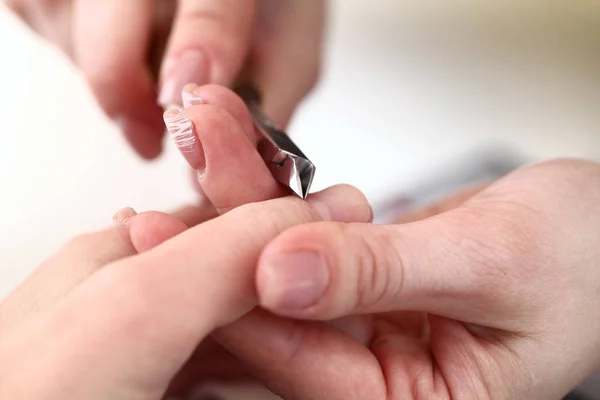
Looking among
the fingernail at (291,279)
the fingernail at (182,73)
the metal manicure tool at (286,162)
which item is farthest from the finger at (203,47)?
the fingernail at (291,279)

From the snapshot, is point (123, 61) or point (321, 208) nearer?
point (321, 208)

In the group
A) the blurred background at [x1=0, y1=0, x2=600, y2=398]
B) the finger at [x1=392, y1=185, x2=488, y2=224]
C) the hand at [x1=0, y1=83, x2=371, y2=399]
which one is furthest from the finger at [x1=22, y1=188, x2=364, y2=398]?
the finger at [x1=392, y1=185, x2=488, y2=224]

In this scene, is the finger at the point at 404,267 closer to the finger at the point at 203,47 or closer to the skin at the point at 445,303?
the skin at the point at 445,303

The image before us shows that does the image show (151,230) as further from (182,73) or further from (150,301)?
(182,73)

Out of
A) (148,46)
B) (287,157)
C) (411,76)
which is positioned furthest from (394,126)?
(287,157)

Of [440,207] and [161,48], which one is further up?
[161,48]

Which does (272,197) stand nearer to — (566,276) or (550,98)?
(566,276)

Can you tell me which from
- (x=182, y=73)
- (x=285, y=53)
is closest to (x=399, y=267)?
(x=182, y=73)
